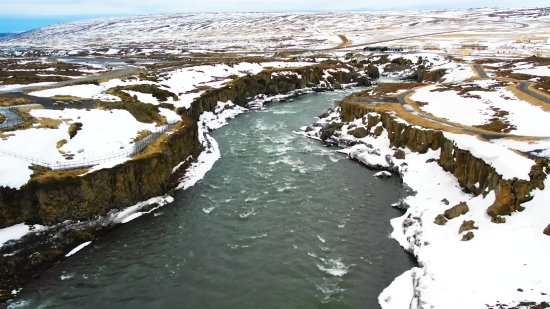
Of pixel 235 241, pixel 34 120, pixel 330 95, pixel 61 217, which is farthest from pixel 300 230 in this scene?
pixel 330 95

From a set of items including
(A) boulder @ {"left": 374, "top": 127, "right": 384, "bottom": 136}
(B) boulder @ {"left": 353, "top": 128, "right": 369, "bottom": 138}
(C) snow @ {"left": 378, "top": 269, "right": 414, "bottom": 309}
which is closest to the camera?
(C) snow @ {"left": 378, "top": 269, "right": 414, "bottom": 309}

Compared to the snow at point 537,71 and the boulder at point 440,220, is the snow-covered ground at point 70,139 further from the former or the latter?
the snow at point 537,71

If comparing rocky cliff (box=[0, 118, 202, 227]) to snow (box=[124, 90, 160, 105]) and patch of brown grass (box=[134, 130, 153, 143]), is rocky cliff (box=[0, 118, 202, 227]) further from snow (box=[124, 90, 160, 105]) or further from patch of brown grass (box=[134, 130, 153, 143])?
snow (box=[124, 90, 160, 105])

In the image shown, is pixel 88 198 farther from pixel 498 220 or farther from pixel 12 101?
pixel 498 220

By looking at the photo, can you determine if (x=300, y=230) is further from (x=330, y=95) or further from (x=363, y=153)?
(x=330, y=95)

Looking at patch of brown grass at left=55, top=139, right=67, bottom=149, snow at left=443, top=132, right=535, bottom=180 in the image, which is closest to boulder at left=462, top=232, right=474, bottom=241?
snow at left=443, top=132, right=535, bottom=180

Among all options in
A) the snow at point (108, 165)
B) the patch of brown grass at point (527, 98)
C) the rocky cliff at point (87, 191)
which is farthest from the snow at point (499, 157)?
the snow at point (108, 165)

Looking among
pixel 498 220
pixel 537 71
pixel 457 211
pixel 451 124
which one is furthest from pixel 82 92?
pixel 537 71
